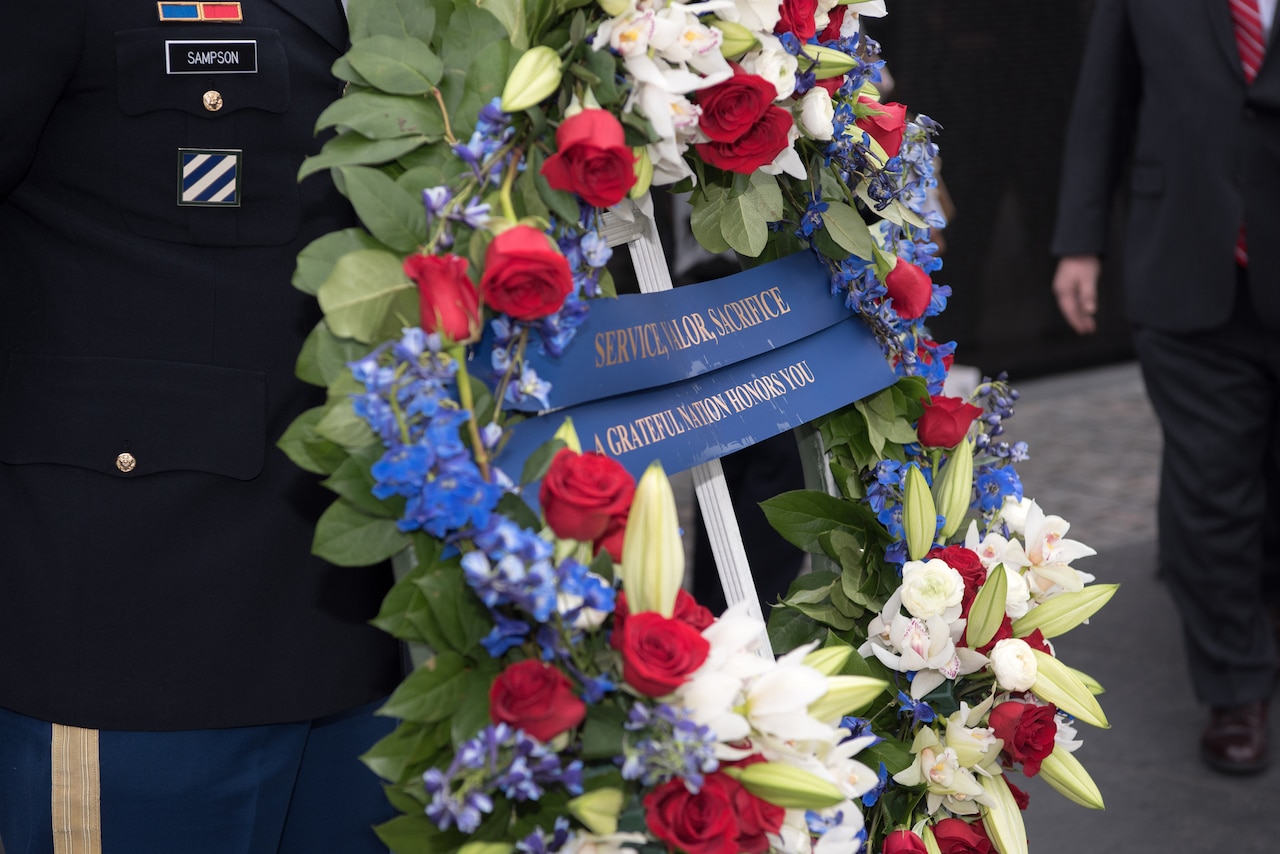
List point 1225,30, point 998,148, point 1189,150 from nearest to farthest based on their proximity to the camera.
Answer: point 1225,30
point 1189,150
point 998,148

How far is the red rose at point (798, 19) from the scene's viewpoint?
56.2 inches

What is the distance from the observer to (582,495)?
118 centimetres

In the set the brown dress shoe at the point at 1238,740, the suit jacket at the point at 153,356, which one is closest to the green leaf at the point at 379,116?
the suit jacket at the point at 153,356

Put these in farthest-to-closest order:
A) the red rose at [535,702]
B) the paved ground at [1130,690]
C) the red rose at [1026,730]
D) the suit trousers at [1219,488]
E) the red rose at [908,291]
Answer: the suit trousers at [1219,488]
the paved ground at [1130,690]
the red rose at [908,291]
the red rose at [1026,730]
the red rose at [535,702]

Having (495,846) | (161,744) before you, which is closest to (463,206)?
(495,846)

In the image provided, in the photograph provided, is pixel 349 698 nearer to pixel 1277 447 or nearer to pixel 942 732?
pixel 942 732

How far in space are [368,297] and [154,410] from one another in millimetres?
365

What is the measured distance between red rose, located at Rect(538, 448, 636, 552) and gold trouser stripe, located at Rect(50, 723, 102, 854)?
24.2 inches

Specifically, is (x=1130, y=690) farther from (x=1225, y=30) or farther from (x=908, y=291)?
(x=908, y=291)

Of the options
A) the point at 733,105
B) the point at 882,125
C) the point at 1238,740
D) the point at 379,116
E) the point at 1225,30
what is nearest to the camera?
the point at 379,116

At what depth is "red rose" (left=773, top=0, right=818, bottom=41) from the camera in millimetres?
1427

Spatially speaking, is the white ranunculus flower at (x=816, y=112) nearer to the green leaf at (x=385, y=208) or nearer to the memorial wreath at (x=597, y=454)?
the memorial wreath at (x=597, y=454)

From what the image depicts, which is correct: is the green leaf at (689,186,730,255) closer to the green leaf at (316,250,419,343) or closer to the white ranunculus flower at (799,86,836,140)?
the white ranunculus flower at (799,86,836,140)

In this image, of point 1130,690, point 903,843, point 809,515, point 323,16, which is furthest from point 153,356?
point 1130,690
